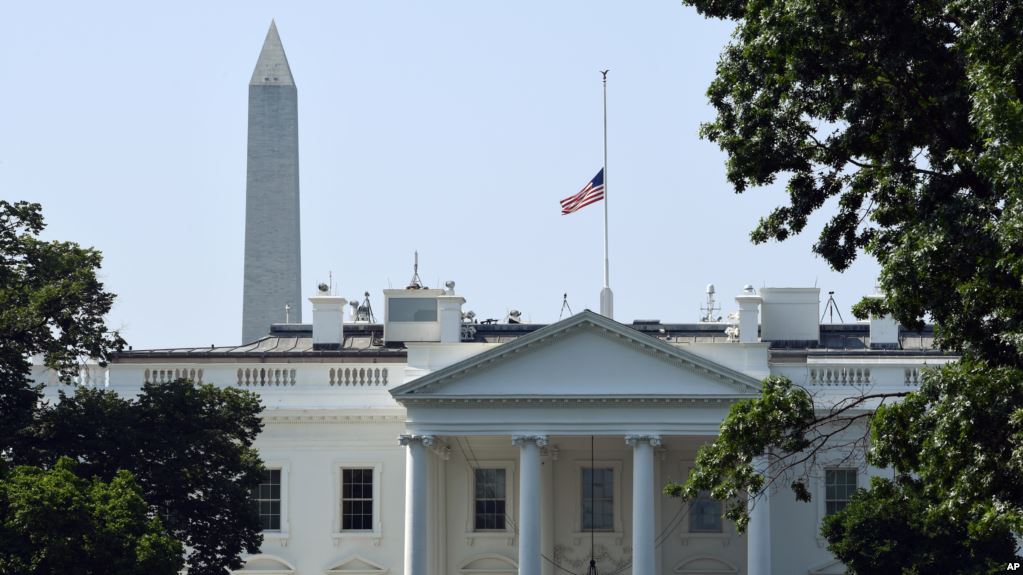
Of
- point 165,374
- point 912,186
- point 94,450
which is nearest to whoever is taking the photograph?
point 912,186

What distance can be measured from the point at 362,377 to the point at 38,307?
15363 millimetres

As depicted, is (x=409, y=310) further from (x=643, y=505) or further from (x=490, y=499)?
(x=643, y=505)

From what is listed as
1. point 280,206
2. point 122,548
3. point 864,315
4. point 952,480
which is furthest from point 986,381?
point 280,206

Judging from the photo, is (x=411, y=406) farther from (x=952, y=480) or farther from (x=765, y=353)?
(x=952, y=480)

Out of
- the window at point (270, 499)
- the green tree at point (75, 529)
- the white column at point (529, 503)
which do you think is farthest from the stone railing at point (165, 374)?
the green tree at point (75, 529)

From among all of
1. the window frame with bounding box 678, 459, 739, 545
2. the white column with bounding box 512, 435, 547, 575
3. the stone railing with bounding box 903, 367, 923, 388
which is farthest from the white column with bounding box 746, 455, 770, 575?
the white column with bounding box 512, 435, 547, 575

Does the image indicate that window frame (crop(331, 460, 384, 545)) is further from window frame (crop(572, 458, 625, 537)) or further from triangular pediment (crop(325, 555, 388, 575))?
window frame (crop(572, 458, 625, 537))

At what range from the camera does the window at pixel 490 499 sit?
60281mm

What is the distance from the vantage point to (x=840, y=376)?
191 feet

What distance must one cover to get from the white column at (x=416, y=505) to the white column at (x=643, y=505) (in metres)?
5.19

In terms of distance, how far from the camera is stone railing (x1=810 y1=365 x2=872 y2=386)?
191ft

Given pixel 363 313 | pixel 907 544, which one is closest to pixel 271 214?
pixel 363 313

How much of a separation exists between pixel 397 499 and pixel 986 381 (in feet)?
110

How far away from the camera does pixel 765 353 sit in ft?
189
